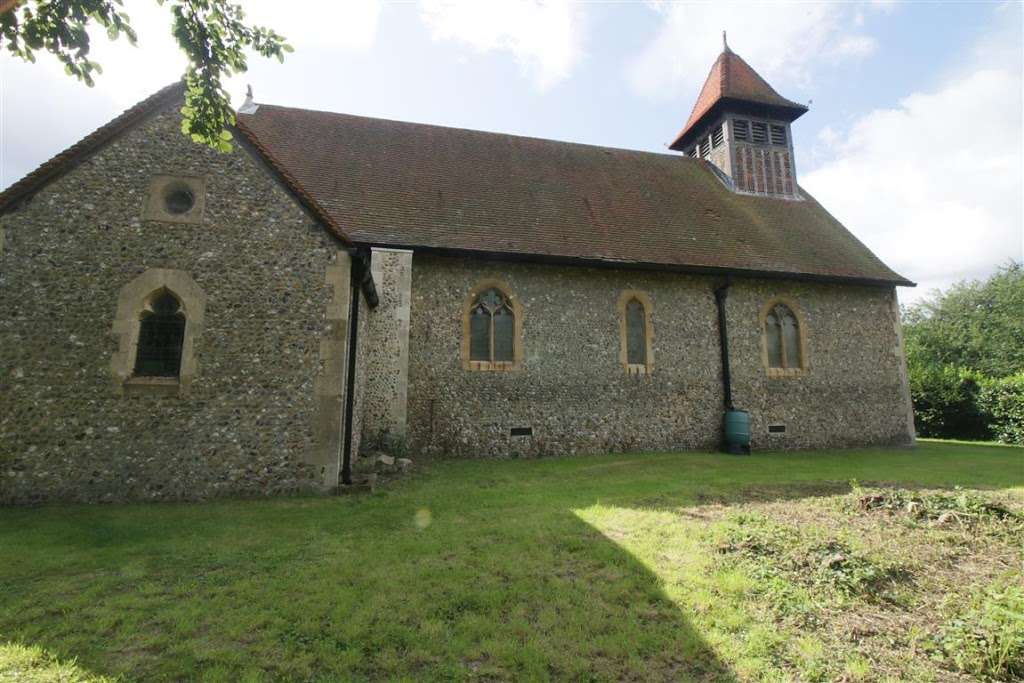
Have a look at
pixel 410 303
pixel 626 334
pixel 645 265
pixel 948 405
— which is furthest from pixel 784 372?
pixel 948 405

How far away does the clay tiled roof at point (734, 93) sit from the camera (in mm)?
17625

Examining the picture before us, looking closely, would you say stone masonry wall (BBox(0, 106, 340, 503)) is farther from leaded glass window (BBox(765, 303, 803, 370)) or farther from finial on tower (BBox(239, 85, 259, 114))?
leaded glass window (BBox(765, 303, 803, 370))

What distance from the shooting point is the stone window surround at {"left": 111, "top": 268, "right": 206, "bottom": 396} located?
24.1ft

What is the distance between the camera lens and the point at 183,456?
7.27m

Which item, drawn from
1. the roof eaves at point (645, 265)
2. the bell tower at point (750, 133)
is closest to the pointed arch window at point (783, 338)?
the roof eaves at point (645, 265)

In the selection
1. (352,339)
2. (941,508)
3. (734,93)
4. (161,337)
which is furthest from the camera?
(734,93)

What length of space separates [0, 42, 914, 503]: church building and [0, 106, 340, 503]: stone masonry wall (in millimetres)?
31

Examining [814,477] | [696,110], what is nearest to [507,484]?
[814,477]

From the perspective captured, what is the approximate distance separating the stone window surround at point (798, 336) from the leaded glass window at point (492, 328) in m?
6.64

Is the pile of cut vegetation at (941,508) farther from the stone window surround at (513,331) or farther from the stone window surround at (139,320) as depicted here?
the stone window surround at (139,320)

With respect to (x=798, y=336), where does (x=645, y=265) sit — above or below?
above

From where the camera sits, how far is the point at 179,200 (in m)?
7.94

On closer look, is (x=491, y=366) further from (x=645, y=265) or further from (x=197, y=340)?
(x=197, y=340)

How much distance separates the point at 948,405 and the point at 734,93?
13770mm
